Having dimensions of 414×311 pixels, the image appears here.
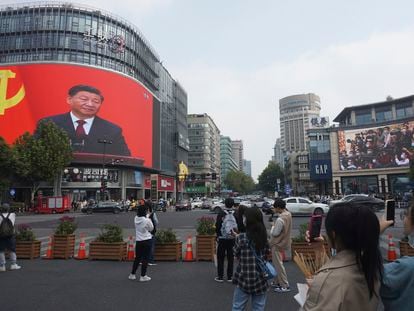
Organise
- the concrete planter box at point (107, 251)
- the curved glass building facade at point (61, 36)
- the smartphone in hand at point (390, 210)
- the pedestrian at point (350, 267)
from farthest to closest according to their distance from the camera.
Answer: the curved glass building facade at point (61, 36)
the concrete planter box at point (107, 251)
the smartphone in hand at point (390, 210)
the pedestrian at point (350, 267)

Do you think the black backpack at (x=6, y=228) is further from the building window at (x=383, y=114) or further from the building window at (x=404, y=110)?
the building window at (x=383, y=114)

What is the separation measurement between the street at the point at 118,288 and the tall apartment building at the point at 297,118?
6529 inches

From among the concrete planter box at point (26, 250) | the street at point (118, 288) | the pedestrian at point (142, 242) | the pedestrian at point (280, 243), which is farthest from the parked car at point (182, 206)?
the pedestrian at point (280, 243)

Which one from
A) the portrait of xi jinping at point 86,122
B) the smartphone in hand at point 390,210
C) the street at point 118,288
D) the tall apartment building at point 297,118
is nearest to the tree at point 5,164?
the portrait of xi jinping at point 86,122

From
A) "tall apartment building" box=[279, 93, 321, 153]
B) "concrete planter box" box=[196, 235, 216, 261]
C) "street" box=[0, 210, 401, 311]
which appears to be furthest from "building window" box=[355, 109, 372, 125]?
"tall apartment building" box=[279, 93, 321, 153]

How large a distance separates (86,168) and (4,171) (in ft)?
46.0

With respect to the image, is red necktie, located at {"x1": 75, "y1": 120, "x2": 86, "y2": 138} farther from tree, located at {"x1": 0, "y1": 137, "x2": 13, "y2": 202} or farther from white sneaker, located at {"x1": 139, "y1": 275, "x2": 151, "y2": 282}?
white sneaker, located at {"x1": 139, "y1": 275, "x2": 151, "y2": 282}

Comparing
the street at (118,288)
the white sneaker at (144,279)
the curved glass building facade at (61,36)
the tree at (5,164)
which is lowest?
the street at (118,288)

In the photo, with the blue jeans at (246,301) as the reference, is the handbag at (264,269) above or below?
above

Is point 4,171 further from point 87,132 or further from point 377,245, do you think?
point 377,245

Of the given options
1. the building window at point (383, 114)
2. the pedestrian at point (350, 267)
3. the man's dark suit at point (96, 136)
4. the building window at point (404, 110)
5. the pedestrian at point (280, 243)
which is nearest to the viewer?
the pedestrian at point (350, 267)

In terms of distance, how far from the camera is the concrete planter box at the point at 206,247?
1018cm

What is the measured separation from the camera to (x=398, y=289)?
1908 mm

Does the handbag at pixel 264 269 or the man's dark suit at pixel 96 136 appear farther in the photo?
the man's dark suit at pixel 96 136
